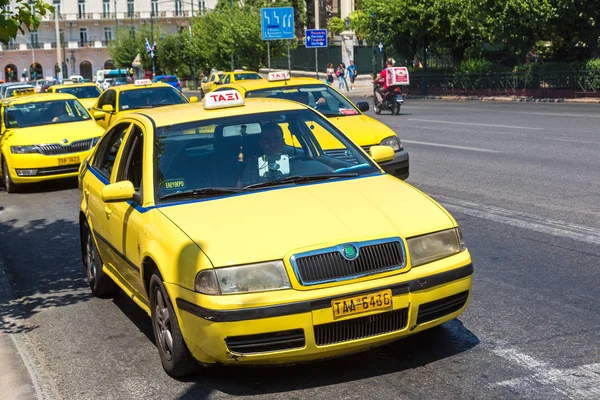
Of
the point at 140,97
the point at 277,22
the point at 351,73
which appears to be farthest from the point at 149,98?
the point at 351,73

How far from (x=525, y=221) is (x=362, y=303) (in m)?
5.32

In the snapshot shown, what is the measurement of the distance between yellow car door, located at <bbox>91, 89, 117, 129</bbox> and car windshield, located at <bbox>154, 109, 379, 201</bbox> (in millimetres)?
12162

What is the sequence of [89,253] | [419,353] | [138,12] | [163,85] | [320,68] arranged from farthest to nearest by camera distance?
[138,12]
[320,68]
[163,85]
[89,253]
[419,353]

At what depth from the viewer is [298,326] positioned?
16.2 ft

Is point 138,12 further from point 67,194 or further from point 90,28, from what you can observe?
point 67,194

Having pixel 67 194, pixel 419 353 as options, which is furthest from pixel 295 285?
pixel 67 194

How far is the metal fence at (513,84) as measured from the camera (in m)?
37.9

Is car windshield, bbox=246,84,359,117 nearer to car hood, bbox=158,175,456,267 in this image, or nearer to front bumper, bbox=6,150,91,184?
front bumper, bbox=6,150,91,184

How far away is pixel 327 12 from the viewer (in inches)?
3659

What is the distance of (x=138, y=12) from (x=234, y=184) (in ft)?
403

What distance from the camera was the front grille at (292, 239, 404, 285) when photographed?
4965 millimetres

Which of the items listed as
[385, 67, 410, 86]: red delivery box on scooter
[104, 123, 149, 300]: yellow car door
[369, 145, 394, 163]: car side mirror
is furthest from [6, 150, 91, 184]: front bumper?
[385, 67, 410, 86]: red delivery box on scooter

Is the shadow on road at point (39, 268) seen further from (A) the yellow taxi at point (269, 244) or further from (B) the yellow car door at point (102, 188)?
(A) the yellow taxi at point (269, 244)

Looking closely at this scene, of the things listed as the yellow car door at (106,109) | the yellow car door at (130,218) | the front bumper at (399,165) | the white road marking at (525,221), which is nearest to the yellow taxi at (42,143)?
the yellow car door at (106,109)
